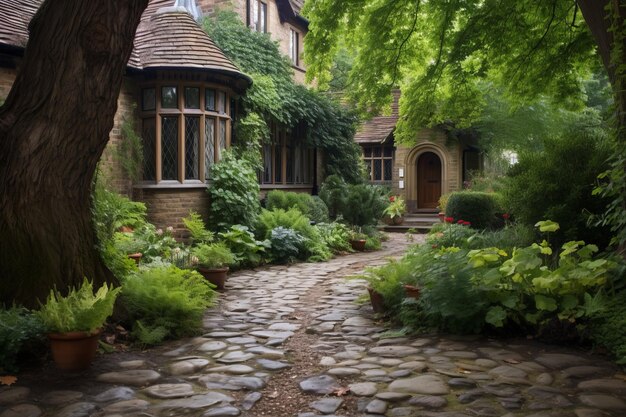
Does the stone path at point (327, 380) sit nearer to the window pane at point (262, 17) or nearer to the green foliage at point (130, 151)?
the green foliage at point (130, 151)

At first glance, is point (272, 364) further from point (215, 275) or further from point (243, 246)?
point (243, 246)

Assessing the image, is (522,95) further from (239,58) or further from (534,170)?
(239,58)

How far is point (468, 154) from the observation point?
23391mm

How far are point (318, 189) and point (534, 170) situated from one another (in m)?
11.5

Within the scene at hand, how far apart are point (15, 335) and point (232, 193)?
8.58 m

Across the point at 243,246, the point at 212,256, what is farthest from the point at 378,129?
the point at 212,256

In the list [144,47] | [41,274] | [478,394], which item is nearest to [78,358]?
[41,274]

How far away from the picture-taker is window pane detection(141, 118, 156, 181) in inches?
497

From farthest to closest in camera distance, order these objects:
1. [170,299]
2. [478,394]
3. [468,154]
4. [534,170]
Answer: [468,154], [534,170], [170,299], [478,394]

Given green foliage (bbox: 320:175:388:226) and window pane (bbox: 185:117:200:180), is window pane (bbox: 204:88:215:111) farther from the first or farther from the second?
green foliage (bbox: 320:175:388:226)

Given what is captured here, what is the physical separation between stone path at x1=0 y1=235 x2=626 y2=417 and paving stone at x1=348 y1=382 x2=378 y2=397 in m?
0.01

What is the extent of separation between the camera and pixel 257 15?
59.7 ft

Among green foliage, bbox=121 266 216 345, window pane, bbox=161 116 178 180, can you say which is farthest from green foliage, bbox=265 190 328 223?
green foliage, bbox=121 266 216 345

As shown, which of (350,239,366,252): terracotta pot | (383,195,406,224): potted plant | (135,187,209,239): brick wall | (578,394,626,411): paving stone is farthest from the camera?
(383,195,406,224): potted plant
